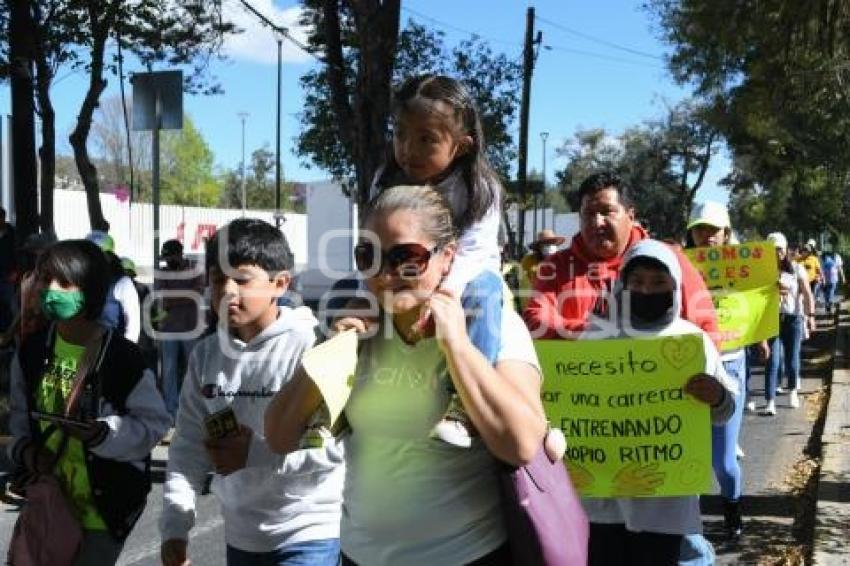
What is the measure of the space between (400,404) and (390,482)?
0.59ft

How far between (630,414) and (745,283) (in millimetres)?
3681

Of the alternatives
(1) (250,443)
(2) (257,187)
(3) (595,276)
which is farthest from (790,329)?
(2) (257,187)

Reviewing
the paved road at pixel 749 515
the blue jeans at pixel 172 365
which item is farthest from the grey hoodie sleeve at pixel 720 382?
the blue jeans at pixel 172 365

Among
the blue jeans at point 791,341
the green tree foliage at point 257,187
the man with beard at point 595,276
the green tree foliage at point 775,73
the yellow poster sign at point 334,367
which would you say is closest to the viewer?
the yellow poster sign at point 334,367

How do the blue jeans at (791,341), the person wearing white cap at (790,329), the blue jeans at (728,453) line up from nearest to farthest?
the blue jeans at (728,453) → the person wearing white cap at (790,329) → the blue jeans at (791,341)

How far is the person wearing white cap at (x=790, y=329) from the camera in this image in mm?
10266

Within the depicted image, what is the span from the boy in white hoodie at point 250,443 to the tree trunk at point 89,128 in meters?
14.5

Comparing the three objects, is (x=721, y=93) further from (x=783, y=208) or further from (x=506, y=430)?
(x=783, y=208)

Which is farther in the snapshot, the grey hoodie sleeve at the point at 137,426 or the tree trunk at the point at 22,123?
the tree trunk at the point at 22,123

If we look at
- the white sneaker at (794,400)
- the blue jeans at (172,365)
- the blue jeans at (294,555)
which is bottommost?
the white sneaker at (794,400)

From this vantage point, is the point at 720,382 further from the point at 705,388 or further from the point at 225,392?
the point at 225,392

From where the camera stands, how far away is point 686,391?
352 cm

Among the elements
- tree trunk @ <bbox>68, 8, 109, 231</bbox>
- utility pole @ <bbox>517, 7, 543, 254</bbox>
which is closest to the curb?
tree trunk @ <bbox>68, 8, 109, 231</bbox>

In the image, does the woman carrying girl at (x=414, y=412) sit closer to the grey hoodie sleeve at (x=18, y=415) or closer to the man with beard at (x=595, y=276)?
the grey hoodie sleeve at (x=18, y=415)
